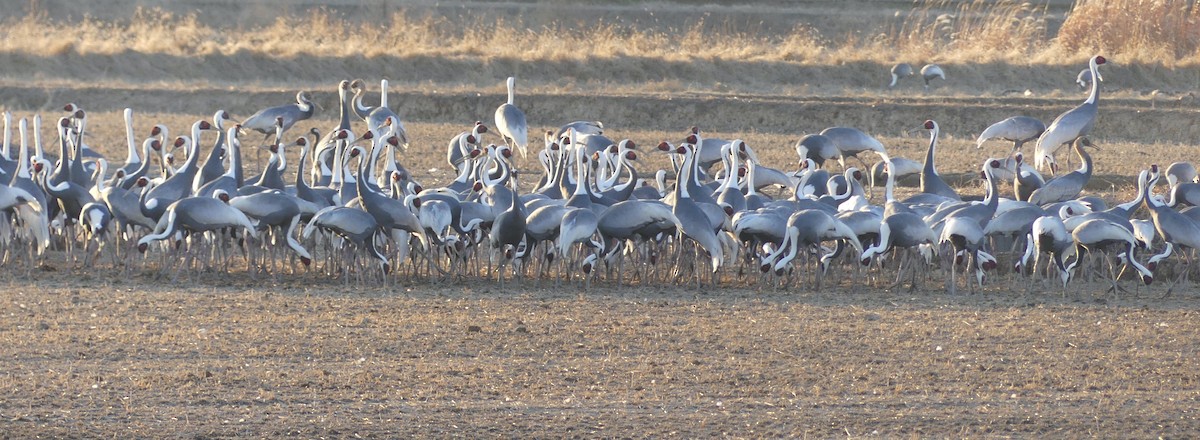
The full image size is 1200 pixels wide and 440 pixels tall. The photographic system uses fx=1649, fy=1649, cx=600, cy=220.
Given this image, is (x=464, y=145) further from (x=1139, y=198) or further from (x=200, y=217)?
(x=1139, y=198)

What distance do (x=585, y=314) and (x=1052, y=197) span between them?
5.42 metres

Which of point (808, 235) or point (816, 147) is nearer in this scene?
point (808, 235)

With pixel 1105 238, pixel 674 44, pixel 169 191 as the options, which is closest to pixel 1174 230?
pixel 1105 238

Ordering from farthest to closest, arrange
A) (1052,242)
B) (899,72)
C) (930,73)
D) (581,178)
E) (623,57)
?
(623,57), (899,72), (930,73), (581,178), (1052,242)

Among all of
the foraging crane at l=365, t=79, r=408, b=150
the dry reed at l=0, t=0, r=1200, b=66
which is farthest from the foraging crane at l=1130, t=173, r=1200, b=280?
the dry reed at l=0, t=0, r=1200, b=66

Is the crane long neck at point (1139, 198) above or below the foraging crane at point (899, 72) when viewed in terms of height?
below

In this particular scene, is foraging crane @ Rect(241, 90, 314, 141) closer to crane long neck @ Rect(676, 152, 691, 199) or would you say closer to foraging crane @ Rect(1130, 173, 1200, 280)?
crane long neck @ Rect(676, 152, 691, 199)

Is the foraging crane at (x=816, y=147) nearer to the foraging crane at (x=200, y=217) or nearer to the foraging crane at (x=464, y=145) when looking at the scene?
the foraging crane at (x=464, y=145)

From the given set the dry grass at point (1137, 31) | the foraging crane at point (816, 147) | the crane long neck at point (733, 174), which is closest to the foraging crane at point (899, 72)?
the dry grass at point (1137, 31)

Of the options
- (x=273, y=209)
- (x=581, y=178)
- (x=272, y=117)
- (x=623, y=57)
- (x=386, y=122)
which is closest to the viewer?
(x=273, y=209)

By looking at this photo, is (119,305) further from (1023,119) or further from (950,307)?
(1023,119)

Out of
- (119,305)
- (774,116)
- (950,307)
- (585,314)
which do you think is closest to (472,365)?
(585,314)

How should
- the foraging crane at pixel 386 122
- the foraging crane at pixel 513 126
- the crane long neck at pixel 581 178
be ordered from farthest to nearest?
the foraging crane at pixel 513 126 < the foraging crane at pixel 386 122 < the crane long neck at pixel 581 178

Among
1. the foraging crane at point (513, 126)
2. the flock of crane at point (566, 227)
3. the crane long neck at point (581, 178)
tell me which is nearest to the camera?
the flock of crane at point (566, 227)
